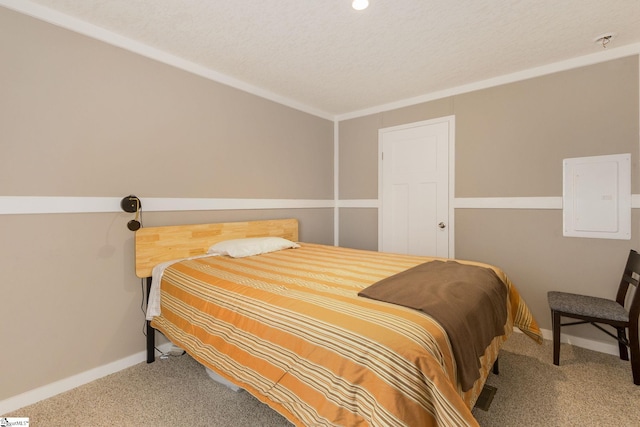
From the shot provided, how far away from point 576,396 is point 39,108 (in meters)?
3.97

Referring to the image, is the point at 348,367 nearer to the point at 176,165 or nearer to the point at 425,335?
the point at 425,335

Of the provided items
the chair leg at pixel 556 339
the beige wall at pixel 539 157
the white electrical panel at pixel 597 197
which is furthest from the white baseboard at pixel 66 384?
the white electrical panel at pixel 597 197

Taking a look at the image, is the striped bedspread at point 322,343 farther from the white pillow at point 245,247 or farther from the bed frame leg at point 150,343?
the white pillow at point 245,247

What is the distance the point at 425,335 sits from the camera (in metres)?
1.16

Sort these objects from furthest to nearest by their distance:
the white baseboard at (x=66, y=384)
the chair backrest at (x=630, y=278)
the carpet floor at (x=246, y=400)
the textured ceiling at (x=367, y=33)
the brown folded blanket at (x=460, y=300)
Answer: the chair backrest at (x=630, y=278)
the textured ceiling at (x=367, y=33)
the white baseboard at (x=66, y=384)
the carpet floor at (x=246, y=400)
the brown folded blanket at (x=460, y=300)

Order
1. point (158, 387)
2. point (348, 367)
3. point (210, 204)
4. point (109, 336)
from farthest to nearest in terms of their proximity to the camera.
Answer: point (210, 204) < point (109, 336) < point (158, 387) < point (348, 367)

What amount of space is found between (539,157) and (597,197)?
567 mm

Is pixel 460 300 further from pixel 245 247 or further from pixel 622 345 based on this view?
pixel 622 345

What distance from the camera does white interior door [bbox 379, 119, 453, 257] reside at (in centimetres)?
349

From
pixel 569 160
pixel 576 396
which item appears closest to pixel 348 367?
pixel 576 396

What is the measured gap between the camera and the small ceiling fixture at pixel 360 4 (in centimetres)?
192

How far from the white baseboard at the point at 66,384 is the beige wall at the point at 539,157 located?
3.30 m

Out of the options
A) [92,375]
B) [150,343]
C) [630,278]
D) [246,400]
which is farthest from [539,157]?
[92,375]

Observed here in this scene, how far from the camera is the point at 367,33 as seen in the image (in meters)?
2.30
